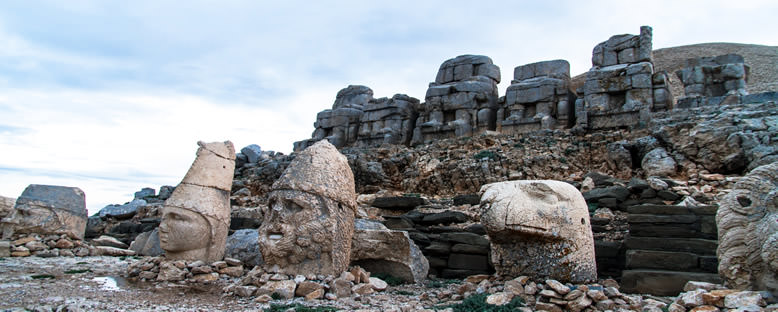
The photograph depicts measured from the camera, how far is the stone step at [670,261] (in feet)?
16.8

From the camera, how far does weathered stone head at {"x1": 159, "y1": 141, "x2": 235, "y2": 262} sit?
6.45 m

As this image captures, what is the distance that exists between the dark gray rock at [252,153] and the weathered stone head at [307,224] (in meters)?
16.0

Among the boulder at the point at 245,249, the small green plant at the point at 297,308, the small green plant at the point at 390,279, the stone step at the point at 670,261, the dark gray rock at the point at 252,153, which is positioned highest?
the dark gray rock at the point at 252,153

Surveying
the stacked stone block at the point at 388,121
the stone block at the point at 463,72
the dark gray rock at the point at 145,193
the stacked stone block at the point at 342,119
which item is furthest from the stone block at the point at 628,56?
the dark gray rock at the point at 145,193

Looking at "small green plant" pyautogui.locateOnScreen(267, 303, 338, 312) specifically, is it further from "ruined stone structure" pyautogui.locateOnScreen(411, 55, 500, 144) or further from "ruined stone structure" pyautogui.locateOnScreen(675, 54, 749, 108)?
"ruined stone structure" pyautogui.locateOnScreen(411, 55, 500, 144)

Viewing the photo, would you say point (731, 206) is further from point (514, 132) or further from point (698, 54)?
point (698, 54)

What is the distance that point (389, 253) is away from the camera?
613cm

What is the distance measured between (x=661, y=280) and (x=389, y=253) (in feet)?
9.67

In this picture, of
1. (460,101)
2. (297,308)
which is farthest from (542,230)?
(460,101)

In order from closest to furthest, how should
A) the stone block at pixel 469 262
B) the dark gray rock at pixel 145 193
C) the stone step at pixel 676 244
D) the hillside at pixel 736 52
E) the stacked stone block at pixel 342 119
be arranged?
1. the stone step at pixel 676 244
2. the stone block at pixel 469 262
3. the dark gray rock at pixel 145 193
4. the stacked stone block at pixel 342 119
5. the hillside at pixel 736 52

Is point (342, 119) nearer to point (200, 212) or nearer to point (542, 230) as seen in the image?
point (200, 212)

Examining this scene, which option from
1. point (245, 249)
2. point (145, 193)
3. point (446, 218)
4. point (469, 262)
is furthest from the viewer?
point (145, 193)

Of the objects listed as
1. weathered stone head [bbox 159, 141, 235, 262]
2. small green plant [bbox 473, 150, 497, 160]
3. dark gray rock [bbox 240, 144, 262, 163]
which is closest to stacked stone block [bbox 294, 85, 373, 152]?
dark gray rock [bbox 240, 144, 262, 163]

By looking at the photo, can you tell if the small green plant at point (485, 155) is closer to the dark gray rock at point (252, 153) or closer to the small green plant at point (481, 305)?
the small green plant at point (481, 305)
